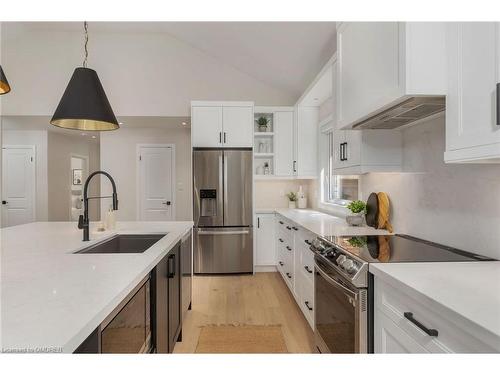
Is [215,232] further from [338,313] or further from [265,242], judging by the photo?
[338,313]

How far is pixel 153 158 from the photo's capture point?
5988 millimetres

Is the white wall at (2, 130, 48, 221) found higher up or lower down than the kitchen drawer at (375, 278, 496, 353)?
higher up

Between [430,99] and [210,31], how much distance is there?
3.41 m

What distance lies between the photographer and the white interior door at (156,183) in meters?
5.95

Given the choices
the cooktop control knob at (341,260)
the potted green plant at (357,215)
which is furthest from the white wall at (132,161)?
the cooktop control knob at (341,260)

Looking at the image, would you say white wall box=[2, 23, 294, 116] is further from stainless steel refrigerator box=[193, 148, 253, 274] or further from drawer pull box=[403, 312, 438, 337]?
drawer pull box=[403, 312, 438, 337]

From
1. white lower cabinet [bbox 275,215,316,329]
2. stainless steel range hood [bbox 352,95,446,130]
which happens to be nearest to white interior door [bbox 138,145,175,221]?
white lower cabinet [bbox 275,215,316,329]

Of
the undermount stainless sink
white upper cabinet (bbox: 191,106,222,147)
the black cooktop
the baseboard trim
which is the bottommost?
the baseboard trim

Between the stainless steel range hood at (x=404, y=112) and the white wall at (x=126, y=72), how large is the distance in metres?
3.02

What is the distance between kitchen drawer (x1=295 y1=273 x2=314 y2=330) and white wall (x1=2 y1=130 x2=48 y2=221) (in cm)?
618

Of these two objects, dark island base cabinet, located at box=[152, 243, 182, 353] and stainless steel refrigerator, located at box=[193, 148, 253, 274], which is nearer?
dark island base cabinet, located at box=[152, 243, 182, 353]

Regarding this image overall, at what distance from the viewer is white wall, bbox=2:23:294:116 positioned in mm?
4664
